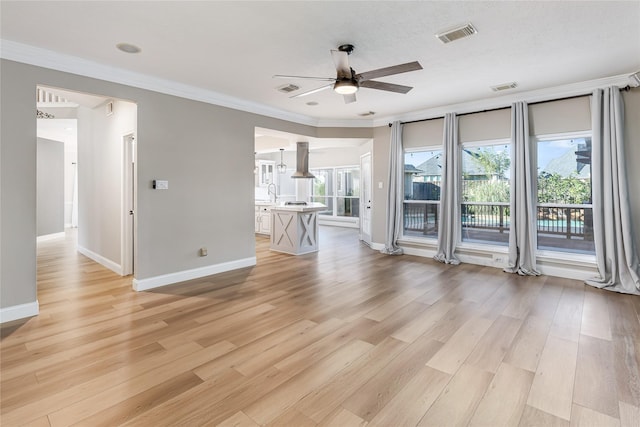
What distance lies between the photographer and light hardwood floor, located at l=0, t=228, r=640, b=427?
188 cm

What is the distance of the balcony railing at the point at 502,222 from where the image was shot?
4785mm

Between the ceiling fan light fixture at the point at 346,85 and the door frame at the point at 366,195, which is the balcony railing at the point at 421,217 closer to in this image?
the door frame at the point at 366,195

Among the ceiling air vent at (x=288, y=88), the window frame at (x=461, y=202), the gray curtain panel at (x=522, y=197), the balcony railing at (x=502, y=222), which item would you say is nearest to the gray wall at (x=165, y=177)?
the ceiling air vent at (x=288, y=88)

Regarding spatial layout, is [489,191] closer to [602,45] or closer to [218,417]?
[602,45]

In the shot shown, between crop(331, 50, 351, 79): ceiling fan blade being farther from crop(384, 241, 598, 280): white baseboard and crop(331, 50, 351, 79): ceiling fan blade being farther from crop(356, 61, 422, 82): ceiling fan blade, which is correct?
crop(384, 241, 598, 280): white baseboard

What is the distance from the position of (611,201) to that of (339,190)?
8135 millimetres

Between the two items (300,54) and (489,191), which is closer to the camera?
(300,54)

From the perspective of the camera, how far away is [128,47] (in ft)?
10.9

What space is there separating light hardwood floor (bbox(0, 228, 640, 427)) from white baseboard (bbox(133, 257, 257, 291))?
19cm

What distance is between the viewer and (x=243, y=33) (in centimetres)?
304

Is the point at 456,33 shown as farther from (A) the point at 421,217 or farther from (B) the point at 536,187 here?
(A) the point at 421,217

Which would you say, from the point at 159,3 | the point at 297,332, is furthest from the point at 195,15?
the point at 297,332

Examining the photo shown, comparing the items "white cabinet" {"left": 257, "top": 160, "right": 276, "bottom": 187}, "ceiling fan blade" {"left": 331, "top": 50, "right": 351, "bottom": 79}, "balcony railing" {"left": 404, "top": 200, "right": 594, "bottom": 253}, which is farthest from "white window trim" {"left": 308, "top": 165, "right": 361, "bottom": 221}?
"ceiling fan blade" {"left": 331, "top": 50, "right": 351, "bottom": 79}

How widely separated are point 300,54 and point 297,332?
295cm
